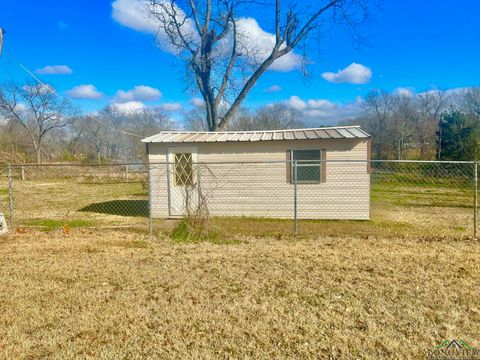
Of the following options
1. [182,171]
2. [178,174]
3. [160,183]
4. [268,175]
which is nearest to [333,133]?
[268,175]

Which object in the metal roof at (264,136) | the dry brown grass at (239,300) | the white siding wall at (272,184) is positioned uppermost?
the metal roof at (264,136)

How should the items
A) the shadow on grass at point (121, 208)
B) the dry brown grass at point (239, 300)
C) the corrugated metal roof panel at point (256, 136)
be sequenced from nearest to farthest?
the dry brown grass at point (239, 300) → the corrugated metal roof panel at point (256, 136) → the shadow on grass at point (121, 208)

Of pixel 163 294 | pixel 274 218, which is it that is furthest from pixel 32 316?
pixel 274 218

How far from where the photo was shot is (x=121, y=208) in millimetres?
11508

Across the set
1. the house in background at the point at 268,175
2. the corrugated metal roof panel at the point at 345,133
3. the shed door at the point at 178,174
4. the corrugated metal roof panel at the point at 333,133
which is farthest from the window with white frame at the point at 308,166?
the shed door at the point at 178,174

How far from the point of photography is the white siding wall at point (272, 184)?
8773 mm

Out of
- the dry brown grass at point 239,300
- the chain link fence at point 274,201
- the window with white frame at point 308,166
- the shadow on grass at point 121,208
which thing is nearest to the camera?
the dry brown grass at point 239,300

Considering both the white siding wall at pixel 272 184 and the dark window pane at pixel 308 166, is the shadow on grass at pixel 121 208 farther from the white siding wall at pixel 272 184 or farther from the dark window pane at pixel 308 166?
the dark window pane at pixel 308 166

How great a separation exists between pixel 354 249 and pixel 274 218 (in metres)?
3.51

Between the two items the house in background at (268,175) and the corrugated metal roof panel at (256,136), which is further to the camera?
the corrugated metal roof panel at (256,136)

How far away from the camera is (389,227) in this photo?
7.65m

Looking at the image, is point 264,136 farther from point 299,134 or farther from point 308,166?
point 308,166

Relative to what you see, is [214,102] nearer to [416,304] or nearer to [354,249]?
[354,249]

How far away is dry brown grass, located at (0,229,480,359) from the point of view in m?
2.77
